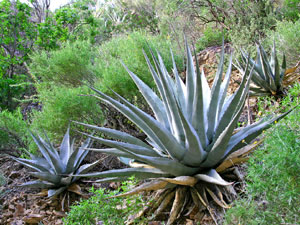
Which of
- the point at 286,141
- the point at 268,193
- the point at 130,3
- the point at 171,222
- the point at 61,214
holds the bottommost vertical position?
the point at 61,214

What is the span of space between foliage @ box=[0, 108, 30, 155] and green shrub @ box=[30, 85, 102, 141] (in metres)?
0.62

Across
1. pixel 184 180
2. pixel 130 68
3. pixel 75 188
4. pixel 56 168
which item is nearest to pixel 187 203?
pixel 184 180

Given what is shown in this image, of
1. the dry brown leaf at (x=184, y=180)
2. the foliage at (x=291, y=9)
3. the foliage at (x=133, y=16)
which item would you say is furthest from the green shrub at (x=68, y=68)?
the foliage at (x=133, y=16)

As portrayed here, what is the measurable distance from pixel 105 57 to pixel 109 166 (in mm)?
2761

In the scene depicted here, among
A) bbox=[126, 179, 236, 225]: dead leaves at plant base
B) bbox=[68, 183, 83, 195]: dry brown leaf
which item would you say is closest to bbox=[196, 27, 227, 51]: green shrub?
bbox=[68, 183, 83, 195]: dry brown leaf

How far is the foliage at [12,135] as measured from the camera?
15.5 feet

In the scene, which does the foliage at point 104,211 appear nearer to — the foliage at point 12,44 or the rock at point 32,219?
the rock at point 32,219

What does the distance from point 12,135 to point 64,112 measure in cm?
140

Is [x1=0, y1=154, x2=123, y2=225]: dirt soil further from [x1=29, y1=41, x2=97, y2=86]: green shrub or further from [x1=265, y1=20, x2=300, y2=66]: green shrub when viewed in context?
[x1=265, y1=20, x2=300, y2=66]: green shrub

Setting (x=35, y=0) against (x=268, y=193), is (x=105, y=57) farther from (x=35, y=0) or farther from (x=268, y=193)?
(x=35, y=0)

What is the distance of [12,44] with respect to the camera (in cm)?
768

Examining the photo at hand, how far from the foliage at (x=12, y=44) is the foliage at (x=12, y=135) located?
91.4 inches

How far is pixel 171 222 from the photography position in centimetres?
192

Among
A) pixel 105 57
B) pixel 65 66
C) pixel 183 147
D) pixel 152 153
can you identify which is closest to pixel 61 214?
pixel 152 153
